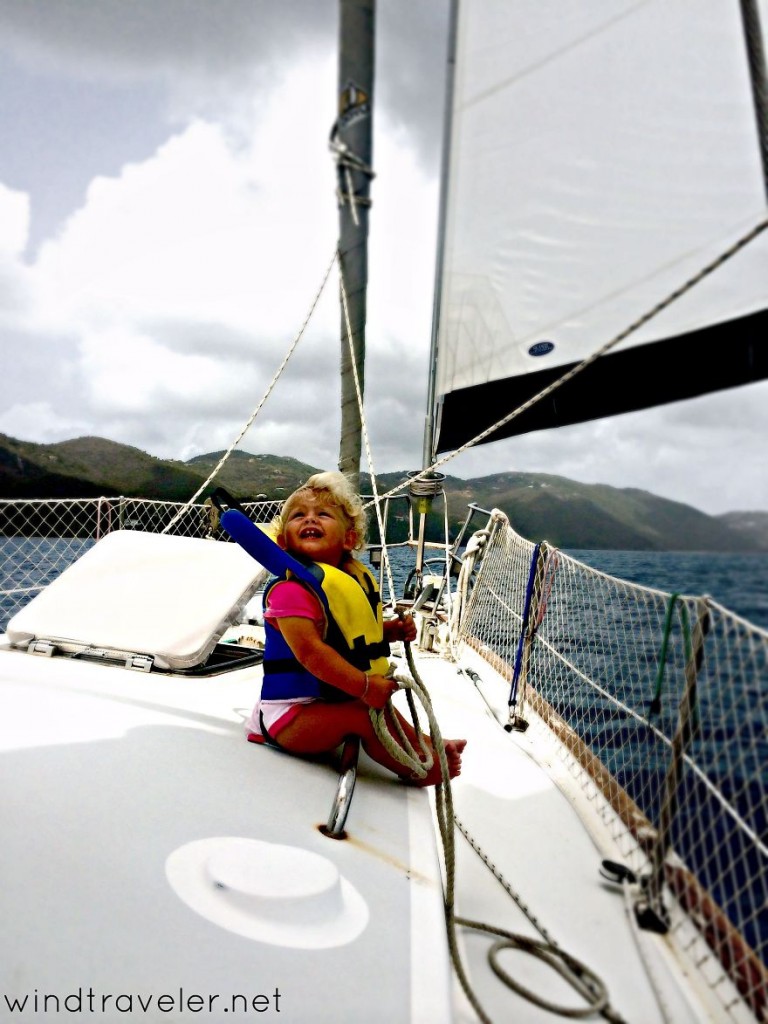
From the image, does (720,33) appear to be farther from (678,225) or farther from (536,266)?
(536,266)

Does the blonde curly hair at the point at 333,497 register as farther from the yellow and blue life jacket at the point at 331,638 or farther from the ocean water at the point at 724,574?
the ocean water at the point at 724,574

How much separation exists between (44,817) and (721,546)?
138 cm

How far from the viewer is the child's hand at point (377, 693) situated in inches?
60.5

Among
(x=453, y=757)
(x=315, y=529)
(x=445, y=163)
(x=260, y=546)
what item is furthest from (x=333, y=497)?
(x=445, y=163)

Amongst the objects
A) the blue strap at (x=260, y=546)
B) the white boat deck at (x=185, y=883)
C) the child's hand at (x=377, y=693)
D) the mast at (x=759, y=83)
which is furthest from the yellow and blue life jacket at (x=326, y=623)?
the mast at (x=759, y=83)

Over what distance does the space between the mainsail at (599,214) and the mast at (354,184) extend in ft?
1.80

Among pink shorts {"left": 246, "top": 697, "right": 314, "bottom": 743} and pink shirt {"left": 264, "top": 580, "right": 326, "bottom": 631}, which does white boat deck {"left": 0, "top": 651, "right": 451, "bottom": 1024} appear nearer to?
pink shorts {"left": 246, "top": 697, "right": 314, "bottom": 743}

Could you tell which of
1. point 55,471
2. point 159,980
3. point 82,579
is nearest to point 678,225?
point 159,980

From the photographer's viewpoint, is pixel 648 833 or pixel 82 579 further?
pixel 82 579

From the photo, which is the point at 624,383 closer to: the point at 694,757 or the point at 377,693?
the point at 694,757

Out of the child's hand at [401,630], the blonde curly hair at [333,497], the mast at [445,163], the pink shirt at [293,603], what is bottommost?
the child's hand at [401,630]

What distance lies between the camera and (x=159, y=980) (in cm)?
85

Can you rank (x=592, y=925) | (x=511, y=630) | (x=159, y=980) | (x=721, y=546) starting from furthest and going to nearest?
(x=511, y=630) < (x=592, y=925) < (x=721, y=546) < (x=159, y=980)

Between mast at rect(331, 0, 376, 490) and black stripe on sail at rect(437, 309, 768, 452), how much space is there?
658 mm
